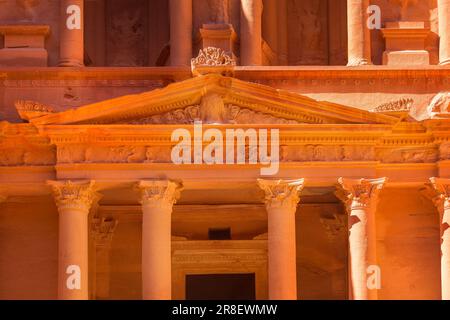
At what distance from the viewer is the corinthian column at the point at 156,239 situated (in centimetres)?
3444

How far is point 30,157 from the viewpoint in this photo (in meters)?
35.8

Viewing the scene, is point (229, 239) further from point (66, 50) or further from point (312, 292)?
point (66, 50)

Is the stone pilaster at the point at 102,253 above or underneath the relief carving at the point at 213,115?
underneath

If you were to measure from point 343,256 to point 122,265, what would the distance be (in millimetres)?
6308

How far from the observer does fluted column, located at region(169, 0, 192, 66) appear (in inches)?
1532

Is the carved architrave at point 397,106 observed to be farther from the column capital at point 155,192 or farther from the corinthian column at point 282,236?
the column capital at point 155,192

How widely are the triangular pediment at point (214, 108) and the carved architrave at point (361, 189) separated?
1.51m

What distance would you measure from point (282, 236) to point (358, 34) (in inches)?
285

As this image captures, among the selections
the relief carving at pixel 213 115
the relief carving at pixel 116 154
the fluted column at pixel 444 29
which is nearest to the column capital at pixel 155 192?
the relief carving at pixel 116 154

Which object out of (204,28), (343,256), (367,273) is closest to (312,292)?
(343,256)

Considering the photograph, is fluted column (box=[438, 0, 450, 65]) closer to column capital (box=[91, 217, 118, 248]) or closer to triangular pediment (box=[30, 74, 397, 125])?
triangular pediment (box=[30, 74, 397, 125])

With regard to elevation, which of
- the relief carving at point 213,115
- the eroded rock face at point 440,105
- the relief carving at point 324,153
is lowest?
the relief carving at point 324,153

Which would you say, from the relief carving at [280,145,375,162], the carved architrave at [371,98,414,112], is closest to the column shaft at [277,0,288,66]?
the carved architrave at [371,98,414,112]

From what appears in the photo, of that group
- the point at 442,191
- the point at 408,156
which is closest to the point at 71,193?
the point at 408,156
